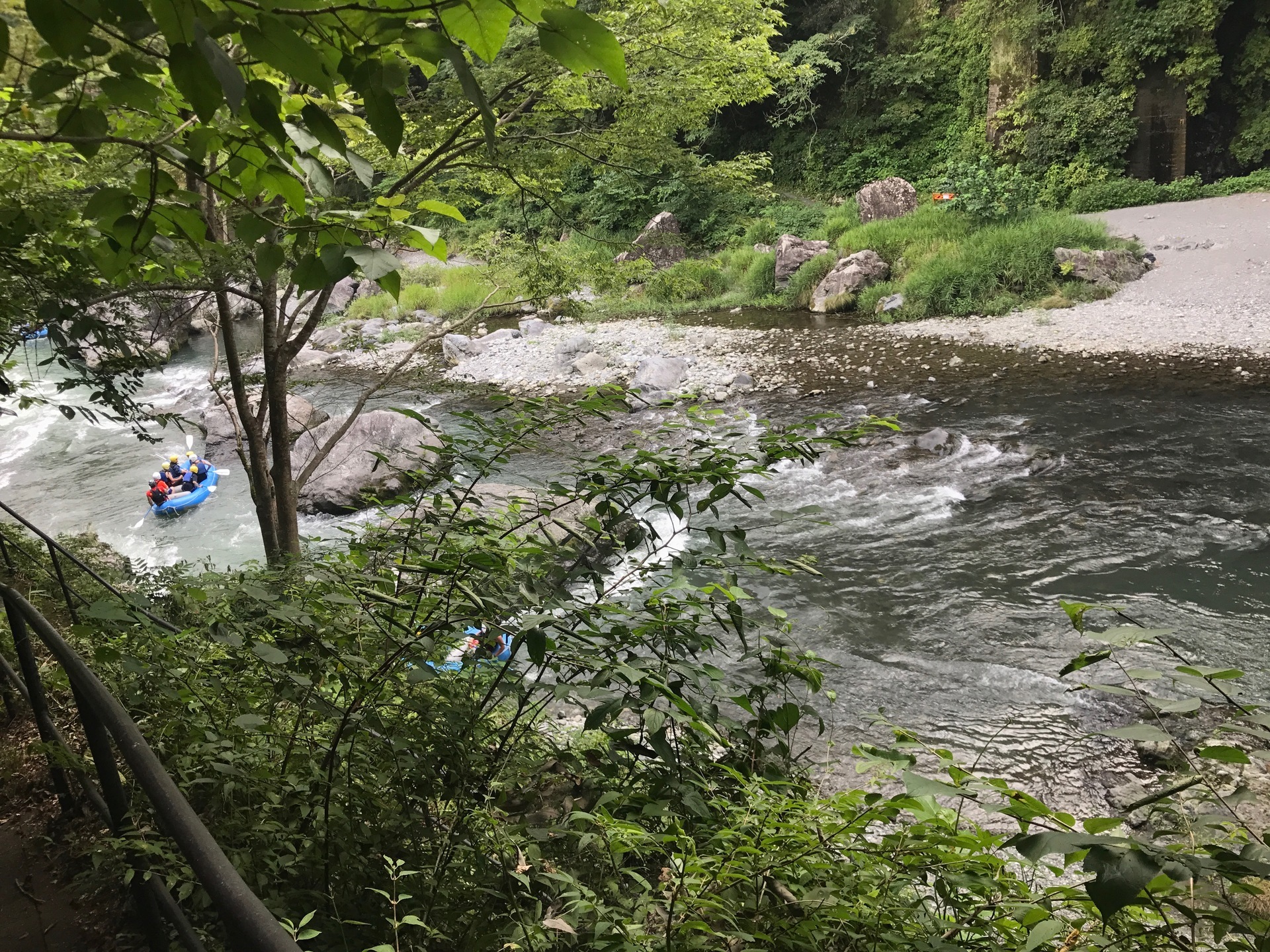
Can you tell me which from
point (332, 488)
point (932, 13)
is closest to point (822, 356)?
point (332, 488)

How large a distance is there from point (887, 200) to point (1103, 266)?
18.2ft

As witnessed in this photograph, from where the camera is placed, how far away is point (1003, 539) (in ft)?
21.7

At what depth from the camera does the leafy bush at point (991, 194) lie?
14719mm

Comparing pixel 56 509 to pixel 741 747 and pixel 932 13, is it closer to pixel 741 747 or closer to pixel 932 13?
pixel 741 747

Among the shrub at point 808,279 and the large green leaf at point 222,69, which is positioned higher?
the large green leaf at point 222,69

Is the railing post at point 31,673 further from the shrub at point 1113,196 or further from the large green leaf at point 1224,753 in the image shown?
the shrub at point 1113,196

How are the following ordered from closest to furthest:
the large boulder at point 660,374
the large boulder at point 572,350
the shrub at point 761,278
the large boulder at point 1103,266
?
the large boulder at point 660,374
the large boulder at point 1103,266
the large boulder at point 572,350
the shrub at point 761,278

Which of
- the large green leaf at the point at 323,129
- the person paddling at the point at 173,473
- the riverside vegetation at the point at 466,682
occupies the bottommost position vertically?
the person paddling at the point at 173,473

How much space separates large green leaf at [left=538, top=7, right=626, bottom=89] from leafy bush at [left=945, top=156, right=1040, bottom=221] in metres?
16.1

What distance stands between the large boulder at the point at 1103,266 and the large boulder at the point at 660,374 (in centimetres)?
688

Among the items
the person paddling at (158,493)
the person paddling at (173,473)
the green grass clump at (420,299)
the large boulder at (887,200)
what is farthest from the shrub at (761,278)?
the person paddling at (158,493)

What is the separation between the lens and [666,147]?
5824mm

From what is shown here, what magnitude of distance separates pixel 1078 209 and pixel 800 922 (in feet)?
60.1

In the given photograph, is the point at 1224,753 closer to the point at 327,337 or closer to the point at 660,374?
the point at 660,374
